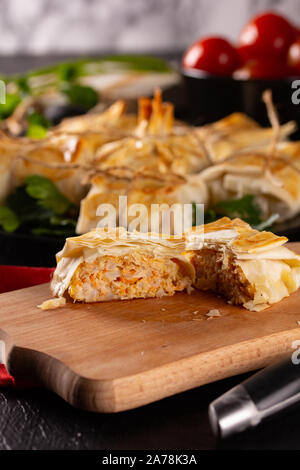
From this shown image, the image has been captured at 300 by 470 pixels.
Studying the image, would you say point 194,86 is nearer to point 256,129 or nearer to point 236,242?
point 256,129

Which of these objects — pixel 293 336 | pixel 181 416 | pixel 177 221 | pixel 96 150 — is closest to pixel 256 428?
pixel 181 416

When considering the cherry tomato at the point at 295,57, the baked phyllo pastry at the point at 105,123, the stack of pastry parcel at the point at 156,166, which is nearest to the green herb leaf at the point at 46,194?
the stack of pastry parcel at the point at 156,166

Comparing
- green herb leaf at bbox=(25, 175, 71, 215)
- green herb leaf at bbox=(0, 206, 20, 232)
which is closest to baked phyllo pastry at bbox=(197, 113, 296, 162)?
green herb leaf at bbox=(25, 175, 71, 215)

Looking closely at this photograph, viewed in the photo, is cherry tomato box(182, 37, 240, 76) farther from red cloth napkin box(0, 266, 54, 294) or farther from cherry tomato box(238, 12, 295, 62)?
red cloth napkin box(0, 266, 54, 294)

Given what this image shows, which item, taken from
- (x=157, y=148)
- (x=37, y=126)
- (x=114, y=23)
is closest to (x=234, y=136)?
(x=157, y=148)

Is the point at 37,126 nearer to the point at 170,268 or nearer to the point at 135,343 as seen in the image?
the point at 170,268
